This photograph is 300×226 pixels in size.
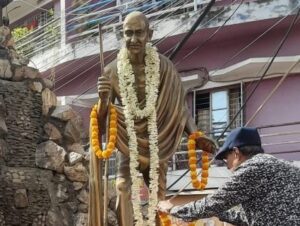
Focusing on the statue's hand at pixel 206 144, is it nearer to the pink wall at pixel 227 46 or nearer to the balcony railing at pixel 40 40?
the pink wall at pixel 227 46

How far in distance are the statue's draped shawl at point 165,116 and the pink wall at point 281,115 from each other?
7.01 m

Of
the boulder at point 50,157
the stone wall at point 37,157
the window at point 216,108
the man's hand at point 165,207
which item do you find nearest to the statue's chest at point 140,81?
the man's hand at point 165,207

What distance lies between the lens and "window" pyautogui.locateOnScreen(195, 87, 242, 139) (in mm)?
12945

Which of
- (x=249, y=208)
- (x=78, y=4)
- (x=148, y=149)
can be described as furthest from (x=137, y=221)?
(x=78, y=4)

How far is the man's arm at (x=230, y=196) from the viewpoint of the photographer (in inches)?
157

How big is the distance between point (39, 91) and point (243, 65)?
4401 millimetres

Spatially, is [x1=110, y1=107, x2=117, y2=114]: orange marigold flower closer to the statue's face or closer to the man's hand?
the statue's face

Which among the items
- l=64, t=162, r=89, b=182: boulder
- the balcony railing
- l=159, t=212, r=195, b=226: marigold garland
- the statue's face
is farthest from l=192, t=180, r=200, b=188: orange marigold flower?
the balcony railing

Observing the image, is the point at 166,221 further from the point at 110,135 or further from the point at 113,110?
the point at 113,110

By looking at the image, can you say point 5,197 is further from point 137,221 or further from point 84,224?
point 137,221

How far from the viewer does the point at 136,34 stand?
5289 millimetres

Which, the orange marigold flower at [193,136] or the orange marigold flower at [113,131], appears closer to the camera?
the orange marigold flower at [113,131]

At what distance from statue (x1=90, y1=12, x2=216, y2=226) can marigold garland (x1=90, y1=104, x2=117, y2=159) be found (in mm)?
56

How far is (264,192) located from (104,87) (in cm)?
161
